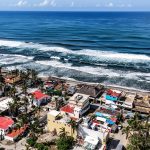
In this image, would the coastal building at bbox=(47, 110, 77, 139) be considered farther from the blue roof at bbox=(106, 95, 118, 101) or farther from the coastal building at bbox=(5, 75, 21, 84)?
the coastal building at bbox=(5, 75, 21, 84)

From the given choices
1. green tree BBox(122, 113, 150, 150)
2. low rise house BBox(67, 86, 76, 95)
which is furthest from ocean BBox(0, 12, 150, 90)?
green tree BBox(122, 113, 150, 150)

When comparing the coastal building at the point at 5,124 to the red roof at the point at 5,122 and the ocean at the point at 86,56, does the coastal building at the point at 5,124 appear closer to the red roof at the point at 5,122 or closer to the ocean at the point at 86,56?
the red roof at the point at 5,122

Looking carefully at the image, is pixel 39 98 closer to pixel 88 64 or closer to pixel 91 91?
pixel 91 91

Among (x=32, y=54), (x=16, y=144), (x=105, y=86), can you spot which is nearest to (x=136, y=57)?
(x=105, y=86)

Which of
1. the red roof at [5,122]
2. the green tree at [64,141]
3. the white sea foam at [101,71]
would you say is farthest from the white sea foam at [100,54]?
the green tree at [64,141]

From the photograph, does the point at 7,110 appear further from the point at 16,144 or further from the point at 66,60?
the point at 66,60

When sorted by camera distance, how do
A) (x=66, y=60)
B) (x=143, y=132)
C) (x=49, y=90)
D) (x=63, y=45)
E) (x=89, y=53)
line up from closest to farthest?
(x=143, y=132) → (x=49, y=90) → (x=66, y=60) → (x=89, y=53) → (x=63, y=45)
